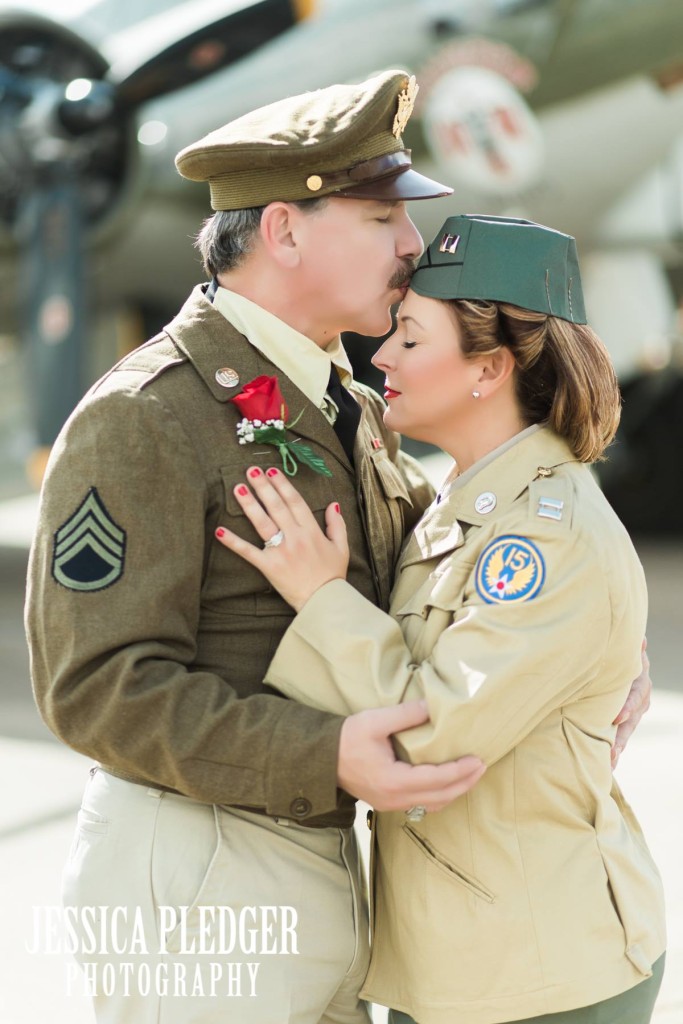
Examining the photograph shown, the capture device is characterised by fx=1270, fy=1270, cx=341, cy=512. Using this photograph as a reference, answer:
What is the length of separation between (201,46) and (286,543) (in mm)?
7685

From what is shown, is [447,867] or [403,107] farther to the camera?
[403,107]

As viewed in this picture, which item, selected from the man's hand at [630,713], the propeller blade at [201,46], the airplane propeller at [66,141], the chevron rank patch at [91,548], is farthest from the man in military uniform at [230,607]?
the propeller blade at [201,46]

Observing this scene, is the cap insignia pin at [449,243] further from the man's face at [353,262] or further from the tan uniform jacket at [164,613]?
the tan uniform jacket at [164,613]

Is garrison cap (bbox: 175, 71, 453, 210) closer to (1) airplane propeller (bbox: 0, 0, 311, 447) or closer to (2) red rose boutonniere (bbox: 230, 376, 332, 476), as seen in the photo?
(2) red rose boutonniere (bbox: 230, 376, 332, 476)

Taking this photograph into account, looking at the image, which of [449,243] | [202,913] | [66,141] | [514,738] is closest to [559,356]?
[449,243]

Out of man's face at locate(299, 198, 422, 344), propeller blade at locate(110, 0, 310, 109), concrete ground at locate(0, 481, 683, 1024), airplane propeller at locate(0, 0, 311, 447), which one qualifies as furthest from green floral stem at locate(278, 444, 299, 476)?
propeller blade at locate(110, 0, 310, 109)

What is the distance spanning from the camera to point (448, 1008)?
66.7 inches

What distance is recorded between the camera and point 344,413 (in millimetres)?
1967

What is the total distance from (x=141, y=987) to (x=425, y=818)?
44 centimetres

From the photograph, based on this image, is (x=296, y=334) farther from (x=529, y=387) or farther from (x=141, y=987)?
(x=141, y=987)

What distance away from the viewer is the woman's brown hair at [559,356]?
179cm

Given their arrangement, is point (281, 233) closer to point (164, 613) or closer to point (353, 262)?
point (353, 262)

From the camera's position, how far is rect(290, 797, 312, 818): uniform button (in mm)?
1629

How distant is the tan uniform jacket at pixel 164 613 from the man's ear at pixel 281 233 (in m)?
0.22
